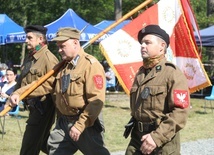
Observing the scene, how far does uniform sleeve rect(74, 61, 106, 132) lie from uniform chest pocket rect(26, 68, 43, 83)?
53.3 inches

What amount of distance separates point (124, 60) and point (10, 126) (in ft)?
17.7

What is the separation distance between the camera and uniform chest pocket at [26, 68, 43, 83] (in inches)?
258

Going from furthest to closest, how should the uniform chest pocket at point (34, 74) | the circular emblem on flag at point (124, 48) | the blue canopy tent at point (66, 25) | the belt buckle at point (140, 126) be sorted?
the blue canopy tent at point (66, 25) < the circular emblem on flag at point (124, 48) < the uniform chest pocket at point (34, 74) < the belt buckle at point (140, 126)

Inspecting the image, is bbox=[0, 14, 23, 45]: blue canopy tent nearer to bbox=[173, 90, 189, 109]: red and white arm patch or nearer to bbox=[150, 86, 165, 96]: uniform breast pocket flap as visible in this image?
bbox=[150, 86, 165, 96]: uniform breast pocket flap

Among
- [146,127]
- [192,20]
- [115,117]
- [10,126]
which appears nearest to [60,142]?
[146,127]

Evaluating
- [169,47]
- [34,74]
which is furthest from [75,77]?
[169,47]

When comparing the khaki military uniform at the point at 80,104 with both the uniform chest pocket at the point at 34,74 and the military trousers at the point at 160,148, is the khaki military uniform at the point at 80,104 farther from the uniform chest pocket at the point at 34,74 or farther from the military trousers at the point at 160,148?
the uniform chest pocket at the point at 34,74

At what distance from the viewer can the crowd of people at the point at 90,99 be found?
14.2ft

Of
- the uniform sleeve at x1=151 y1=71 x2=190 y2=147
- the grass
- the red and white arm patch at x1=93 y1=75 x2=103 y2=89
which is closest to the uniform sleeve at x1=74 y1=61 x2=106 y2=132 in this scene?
the red and white arm patch at x1=93 y1=75 x2=103 y2=89

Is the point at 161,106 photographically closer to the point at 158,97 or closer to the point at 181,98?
the point at 158,97

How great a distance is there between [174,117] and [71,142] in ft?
5.29

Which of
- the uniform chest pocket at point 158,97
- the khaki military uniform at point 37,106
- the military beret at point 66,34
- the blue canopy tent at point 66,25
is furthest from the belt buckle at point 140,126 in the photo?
the blue canopy tent at point 66,25

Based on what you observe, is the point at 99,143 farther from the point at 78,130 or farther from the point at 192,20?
the point at 192,20

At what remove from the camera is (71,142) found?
5520 mm
